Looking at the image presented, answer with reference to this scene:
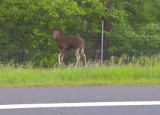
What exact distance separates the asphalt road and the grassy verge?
766 millimetres

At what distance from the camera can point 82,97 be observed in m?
9.46

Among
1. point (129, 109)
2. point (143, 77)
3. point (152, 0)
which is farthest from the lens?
point (152, 0)

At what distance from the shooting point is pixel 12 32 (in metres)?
22.8

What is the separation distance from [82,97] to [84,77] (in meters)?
3.03

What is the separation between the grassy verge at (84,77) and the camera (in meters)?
11.8

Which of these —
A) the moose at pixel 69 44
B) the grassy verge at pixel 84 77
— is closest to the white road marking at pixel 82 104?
the grassy verge at pixel 84 77

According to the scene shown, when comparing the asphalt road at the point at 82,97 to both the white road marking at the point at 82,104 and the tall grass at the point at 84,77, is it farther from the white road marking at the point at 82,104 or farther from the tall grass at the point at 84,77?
the tall grass at the point at 84,77

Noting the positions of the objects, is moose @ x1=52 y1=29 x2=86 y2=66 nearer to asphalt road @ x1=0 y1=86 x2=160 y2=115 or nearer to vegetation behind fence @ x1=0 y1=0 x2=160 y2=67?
vegetation behind fence @ x1=0 y1=0 x2=160 y2=67

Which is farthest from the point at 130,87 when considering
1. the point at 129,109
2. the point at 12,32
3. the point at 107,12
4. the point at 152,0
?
the point at 152,0

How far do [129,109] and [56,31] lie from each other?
539 inches

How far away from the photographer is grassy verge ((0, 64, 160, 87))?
11756mm

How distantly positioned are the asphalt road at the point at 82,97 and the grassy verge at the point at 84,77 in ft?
2.51

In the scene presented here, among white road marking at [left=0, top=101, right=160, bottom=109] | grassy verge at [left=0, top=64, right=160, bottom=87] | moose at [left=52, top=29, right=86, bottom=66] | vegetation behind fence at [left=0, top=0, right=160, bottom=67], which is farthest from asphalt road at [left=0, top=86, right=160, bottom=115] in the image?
vegetation behind fence at [left=0, top=0, right=160, bottom=67]

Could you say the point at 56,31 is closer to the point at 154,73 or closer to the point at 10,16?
the point at 10,16
